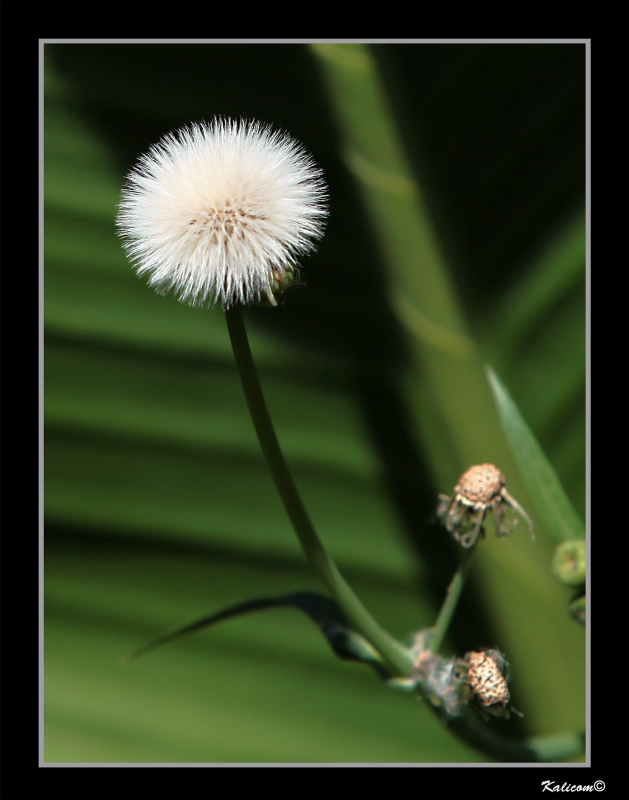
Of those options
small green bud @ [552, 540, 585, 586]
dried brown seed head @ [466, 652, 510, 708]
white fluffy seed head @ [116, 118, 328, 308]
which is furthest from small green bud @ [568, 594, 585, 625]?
white fluffy seed head @ [116, 118, 328, 308]

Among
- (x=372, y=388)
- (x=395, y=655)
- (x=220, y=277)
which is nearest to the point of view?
(x=220, y=277)

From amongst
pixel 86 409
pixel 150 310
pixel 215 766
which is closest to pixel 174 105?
pixel 150 310

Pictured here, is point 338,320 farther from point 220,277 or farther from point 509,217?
point 220,277

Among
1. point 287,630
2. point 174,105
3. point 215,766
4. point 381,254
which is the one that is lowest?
point 215,766

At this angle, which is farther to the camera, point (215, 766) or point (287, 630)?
point (287, 630)

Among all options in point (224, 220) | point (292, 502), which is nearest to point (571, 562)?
point (292, 502)

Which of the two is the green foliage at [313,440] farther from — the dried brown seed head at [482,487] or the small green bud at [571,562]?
the dried brown seed head at [482,487]

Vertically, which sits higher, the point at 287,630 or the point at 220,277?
the point at 220,277

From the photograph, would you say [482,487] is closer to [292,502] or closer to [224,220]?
[292,502]

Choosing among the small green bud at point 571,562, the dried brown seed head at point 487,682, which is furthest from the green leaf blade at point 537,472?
the dried brown seed head at point 487,682
